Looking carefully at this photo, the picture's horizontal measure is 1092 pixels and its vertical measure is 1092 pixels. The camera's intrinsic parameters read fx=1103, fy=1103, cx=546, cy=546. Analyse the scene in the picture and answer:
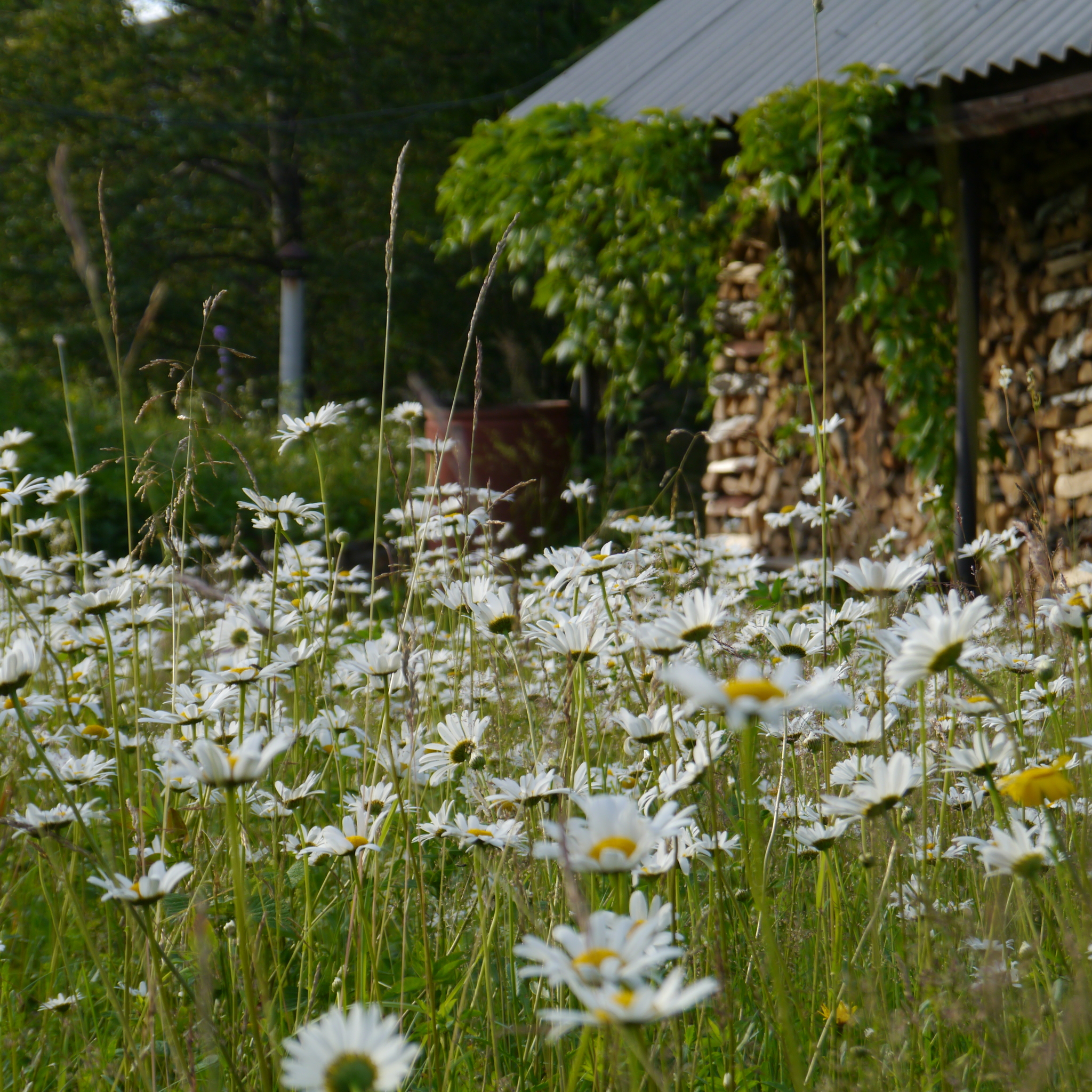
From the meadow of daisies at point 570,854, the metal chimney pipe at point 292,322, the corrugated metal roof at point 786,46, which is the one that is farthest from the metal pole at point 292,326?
the meadow of daisies at point 570,854

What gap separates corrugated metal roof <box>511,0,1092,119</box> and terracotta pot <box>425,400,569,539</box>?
194 cm

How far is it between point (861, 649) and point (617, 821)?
1554 mm

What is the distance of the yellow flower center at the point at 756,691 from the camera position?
0.65m

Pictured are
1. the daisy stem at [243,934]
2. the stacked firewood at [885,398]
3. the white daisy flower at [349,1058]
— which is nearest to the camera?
the white daisy flower at [349,1058]

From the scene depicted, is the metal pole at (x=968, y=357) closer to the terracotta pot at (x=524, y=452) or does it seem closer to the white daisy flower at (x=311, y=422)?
the terracotta pot at (x=524, y=452)

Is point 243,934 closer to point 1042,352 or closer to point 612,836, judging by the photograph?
point 612,836

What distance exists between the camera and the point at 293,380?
11.1m

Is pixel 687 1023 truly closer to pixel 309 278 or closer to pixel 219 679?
pixel 219 679

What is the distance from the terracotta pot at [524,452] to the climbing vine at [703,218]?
0.95m

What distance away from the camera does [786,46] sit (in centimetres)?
534

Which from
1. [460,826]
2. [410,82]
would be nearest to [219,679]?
[460,826]

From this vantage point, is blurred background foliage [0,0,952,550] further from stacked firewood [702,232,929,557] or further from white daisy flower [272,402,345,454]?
white daisy flower [272,402,345,454]

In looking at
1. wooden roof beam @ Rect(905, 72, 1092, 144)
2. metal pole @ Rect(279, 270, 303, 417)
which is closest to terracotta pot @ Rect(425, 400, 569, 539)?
wooden roof beam @ Rect(905, 72, 1092, 144)

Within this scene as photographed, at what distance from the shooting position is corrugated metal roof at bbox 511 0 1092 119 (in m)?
3.90
